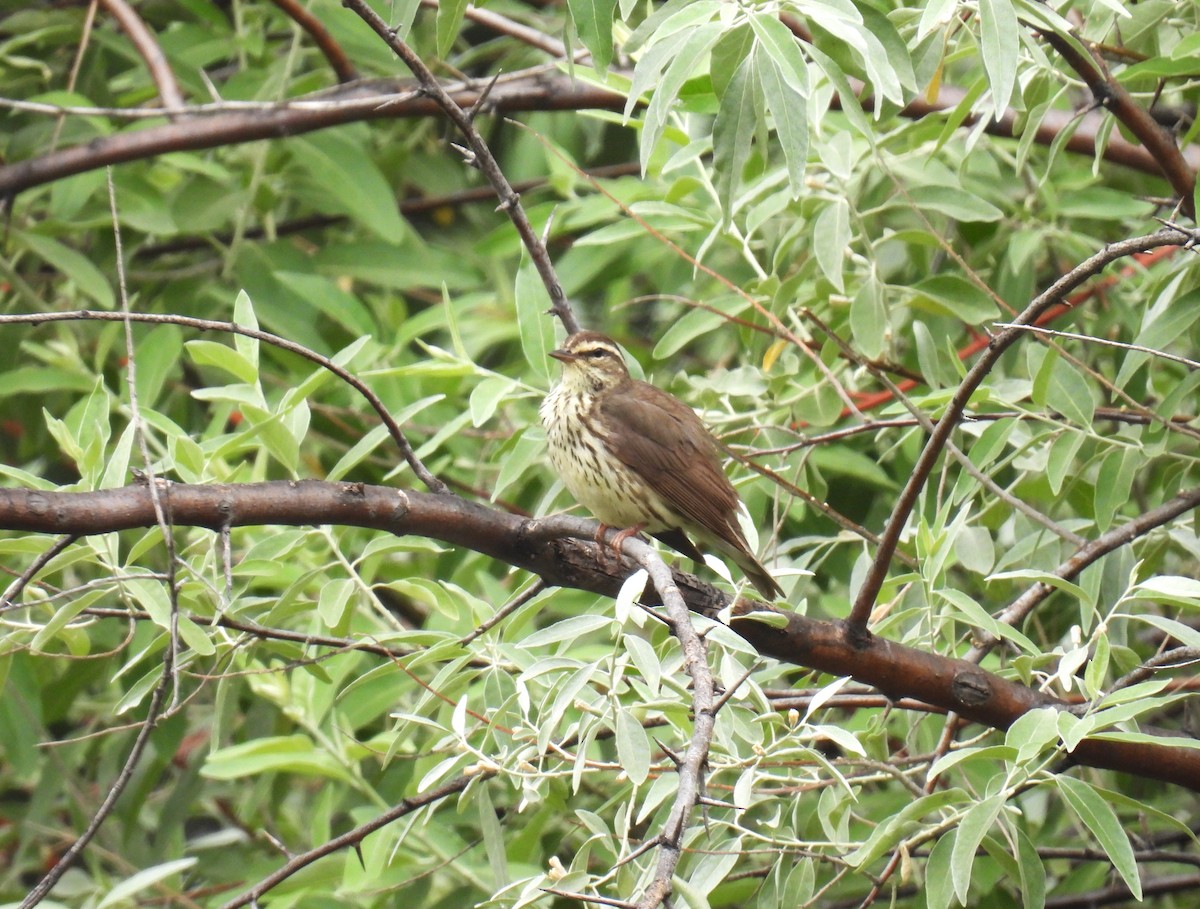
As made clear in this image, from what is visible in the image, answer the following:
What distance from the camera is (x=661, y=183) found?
479 centimetres

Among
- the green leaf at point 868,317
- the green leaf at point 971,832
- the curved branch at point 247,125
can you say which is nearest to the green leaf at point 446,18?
the green leaf at point 868,317

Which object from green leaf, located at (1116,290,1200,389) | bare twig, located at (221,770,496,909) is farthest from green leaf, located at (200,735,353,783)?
green leaf, located at (1116,290,1200,389)

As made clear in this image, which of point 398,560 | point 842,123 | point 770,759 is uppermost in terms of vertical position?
point 842,123

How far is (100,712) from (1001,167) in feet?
13.8

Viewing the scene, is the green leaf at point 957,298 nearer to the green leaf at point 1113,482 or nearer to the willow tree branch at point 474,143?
the green leaf at point 1113,482

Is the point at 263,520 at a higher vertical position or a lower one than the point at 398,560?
higher

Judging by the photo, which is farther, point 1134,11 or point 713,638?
point 1134,11

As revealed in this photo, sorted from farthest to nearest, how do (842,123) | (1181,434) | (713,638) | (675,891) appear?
1. (842,123)
2. (1181,434)
3. (713,638)
4. (675,891)

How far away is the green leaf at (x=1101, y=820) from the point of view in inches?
96.6

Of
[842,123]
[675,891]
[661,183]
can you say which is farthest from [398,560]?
[675,891]

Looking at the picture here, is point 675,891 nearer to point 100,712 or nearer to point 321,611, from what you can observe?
point 321,611

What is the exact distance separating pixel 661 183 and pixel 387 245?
4.33 ft

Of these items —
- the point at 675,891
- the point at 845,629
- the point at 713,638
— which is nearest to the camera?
the point at 675,891

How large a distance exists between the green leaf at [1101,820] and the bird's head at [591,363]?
2404 millimetres
